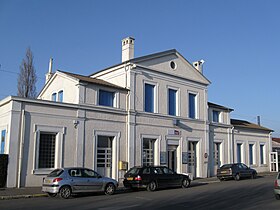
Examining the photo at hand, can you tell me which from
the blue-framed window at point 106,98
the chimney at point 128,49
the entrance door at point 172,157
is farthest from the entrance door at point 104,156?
the chimney at point 128,49

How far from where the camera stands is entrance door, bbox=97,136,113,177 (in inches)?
868

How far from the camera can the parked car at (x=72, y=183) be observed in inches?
593

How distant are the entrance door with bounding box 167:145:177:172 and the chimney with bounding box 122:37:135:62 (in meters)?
7.77

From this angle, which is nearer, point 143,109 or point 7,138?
point 7,138

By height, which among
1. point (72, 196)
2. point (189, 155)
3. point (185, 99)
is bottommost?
Answer: point (72, 196)

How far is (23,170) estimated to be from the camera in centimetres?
1841

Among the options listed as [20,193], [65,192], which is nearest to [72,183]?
[65,192]

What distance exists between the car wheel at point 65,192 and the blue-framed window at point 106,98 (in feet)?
27.4

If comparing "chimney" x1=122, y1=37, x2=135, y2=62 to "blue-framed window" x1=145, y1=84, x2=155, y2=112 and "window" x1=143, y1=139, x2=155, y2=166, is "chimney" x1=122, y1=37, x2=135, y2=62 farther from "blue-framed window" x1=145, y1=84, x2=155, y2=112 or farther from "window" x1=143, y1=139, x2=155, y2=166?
"window" x1=143, y1=139, x2=155, y2=166

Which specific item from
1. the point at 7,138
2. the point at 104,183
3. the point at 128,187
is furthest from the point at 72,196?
the point at 7,138

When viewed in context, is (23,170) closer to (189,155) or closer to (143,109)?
(143,109)

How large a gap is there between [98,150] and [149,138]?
4443 mm

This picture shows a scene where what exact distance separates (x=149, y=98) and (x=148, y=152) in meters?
4.11

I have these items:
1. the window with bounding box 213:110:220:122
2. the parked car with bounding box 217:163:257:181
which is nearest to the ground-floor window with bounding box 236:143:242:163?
the window with bounding box 213:110:220:122
